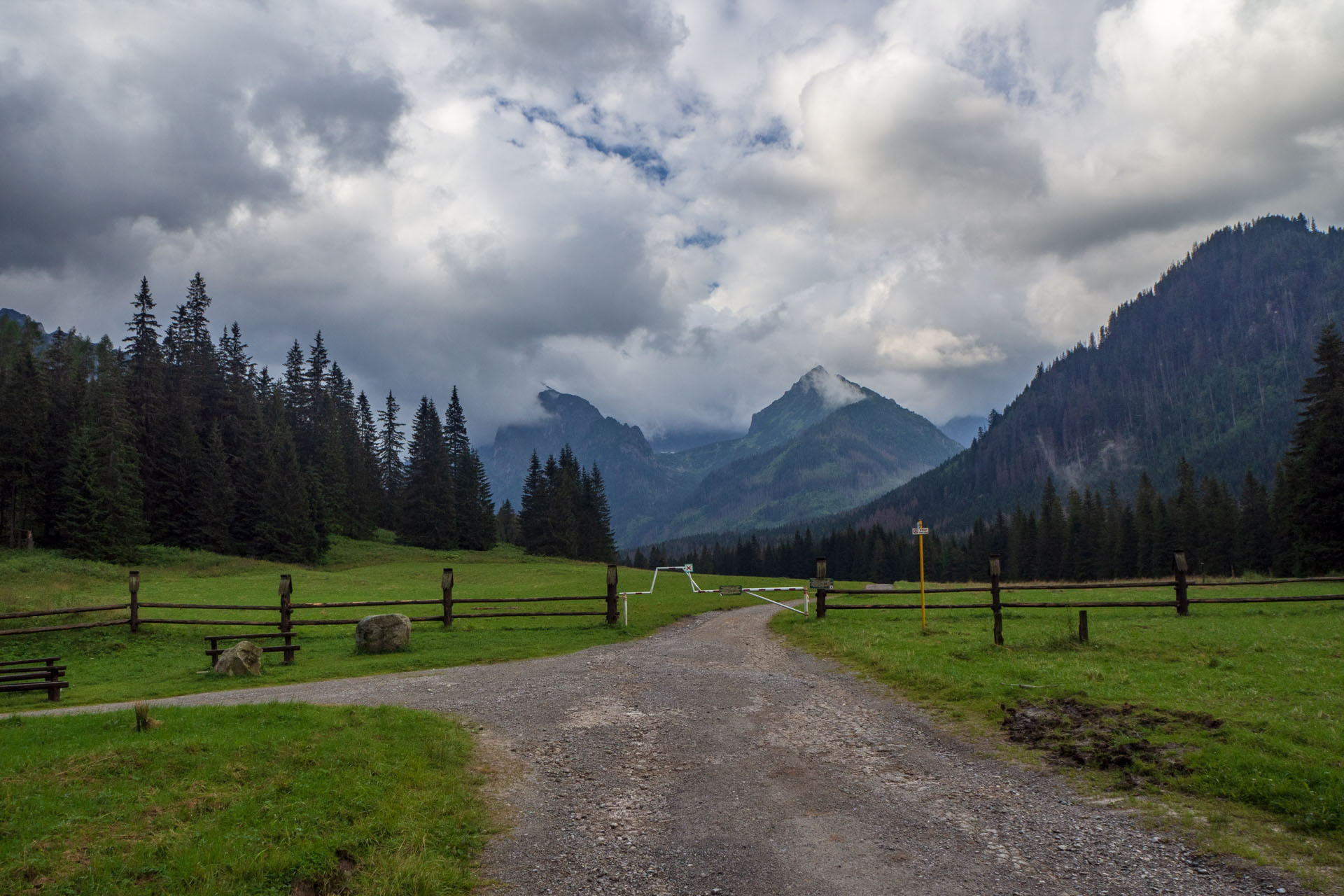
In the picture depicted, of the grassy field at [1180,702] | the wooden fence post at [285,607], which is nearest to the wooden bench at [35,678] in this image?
the wooden fence post at [285,607]

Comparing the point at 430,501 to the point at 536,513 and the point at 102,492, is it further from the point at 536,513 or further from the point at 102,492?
the point at 102,492

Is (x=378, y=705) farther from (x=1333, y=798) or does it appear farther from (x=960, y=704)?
(x=1333, y=798)

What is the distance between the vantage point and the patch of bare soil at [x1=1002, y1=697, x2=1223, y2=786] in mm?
9156

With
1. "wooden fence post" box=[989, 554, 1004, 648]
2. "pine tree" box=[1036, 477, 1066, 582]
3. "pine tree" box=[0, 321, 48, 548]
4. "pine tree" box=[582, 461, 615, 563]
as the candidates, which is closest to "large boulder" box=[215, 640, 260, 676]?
"wooden fence post" box=[989, 554, 1004, 648]

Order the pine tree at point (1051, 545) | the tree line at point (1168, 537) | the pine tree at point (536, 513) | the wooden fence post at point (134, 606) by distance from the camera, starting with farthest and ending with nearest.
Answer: the pine tree at point (1051, 545) < the pine tree at point (536, 513) < the tree line at point (1168, 537) < the wooden fence post at point (134, 606)

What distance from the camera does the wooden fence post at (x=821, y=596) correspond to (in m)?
25.5

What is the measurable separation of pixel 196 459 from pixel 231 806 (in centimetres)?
6958

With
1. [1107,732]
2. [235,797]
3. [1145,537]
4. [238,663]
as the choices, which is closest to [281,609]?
[238,663]

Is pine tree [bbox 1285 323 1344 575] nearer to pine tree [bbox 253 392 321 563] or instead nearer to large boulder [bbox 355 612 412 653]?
large boulder [bbox 355 612 412 653]

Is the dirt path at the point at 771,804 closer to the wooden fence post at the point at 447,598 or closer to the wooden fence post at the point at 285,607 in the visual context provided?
the wooden fence post at the point at 285,607

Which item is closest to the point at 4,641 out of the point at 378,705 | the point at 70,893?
the point at 378,705

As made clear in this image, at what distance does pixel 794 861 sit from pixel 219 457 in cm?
7386

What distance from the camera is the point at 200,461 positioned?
65.0 m

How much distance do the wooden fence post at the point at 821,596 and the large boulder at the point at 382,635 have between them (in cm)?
1423
